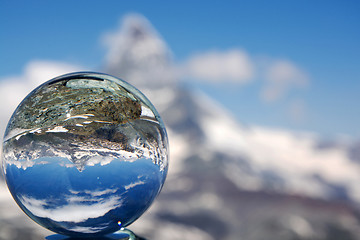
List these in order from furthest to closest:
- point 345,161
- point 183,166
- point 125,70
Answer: point 125,70, point 345,161, point 183,166

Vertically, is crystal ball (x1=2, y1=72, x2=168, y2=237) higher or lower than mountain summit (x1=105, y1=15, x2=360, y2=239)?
lower

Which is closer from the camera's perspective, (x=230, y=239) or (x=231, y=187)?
(x=230, y=239)

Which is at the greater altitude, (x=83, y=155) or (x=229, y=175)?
(x=229, y=175)

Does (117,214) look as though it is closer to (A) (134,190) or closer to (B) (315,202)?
(A) (134,190)

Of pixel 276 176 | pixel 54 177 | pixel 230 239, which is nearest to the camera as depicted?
pixel 54 177

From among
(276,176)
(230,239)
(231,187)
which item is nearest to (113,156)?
(230,239)

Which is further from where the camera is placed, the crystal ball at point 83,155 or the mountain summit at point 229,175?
the mountain summit at point 229,175

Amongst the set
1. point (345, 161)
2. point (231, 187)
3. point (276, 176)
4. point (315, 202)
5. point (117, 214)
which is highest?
point (345, 161)

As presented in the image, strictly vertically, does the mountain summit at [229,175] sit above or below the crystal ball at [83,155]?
above
